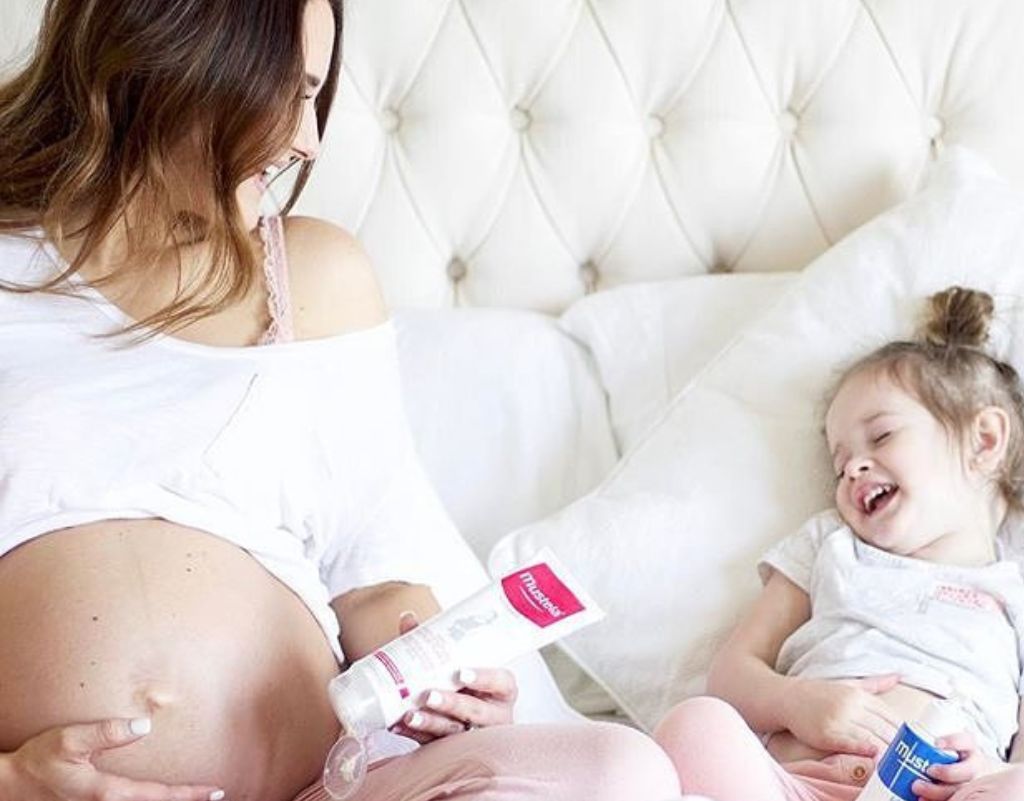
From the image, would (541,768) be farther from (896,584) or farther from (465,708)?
(896,584)

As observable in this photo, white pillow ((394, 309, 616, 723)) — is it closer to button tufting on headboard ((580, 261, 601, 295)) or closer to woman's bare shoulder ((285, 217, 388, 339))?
button tufting on headboard ((580, 261, 601, 295))

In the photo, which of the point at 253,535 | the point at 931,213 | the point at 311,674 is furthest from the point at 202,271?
the point at 931,213

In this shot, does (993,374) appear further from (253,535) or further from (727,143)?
(253,535)

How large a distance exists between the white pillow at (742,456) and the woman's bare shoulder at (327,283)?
31 centimetres

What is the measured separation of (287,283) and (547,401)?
453 millimetres

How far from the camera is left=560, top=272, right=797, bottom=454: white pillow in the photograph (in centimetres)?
159

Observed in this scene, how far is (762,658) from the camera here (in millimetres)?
1324

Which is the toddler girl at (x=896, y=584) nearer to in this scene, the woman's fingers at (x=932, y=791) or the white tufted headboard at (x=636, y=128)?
the woman's fingers at (x=932, y=791)

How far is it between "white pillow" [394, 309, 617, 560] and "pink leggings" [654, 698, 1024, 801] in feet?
1.48

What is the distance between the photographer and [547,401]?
1595 mm

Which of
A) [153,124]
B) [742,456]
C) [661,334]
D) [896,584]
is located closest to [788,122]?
[661,334]

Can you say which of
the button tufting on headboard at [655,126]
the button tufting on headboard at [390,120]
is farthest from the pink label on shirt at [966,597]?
the button tufting on headboard at [390,120]

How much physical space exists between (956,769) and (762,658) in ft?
1.00

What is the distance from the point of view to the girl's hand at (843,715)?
1.18 meters
